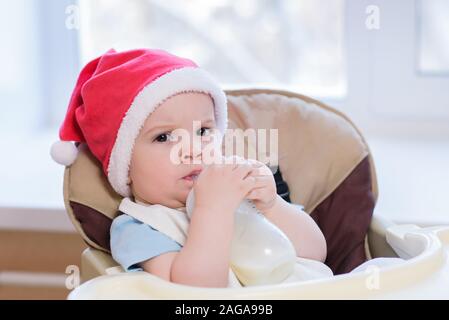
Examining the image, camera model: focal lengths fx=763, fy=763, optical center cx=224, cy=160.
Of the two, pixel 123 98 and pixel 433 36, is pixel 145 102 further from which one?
pixel 433 36

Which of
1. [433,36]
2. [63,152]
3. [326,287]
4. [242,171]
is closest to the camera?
[326,287]

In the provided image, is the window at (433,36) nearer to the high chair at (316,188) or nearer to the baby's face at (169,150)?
the high chair at (316,188)

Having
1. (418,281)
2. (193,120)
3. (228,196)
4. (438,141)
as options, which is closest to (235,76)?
(438,141)

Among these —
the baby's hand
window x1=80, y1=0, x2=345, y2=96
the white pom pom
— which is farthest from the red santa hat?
window x1=80, y1=0, x2=345, y2=96

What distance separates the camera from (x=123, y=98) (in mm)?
1081

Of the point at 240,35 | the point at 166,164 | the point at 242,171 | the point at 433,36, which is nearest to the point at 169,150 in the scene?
the point at 166,164

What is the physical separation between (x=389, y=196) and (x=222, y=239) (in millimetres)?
600

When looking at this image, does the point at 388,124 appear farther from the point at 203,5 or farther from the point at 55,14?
the point at 55,14

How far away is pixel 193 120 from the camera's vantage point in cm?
109

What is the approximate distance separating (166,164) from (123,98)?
0.11m

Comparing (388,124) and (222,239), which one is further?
(388,124)

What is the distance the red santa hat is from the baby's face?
0.01 metres

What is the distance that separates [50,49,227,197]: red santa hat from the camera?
3.52ft

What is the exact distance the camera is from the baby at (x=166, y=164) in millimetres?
996
